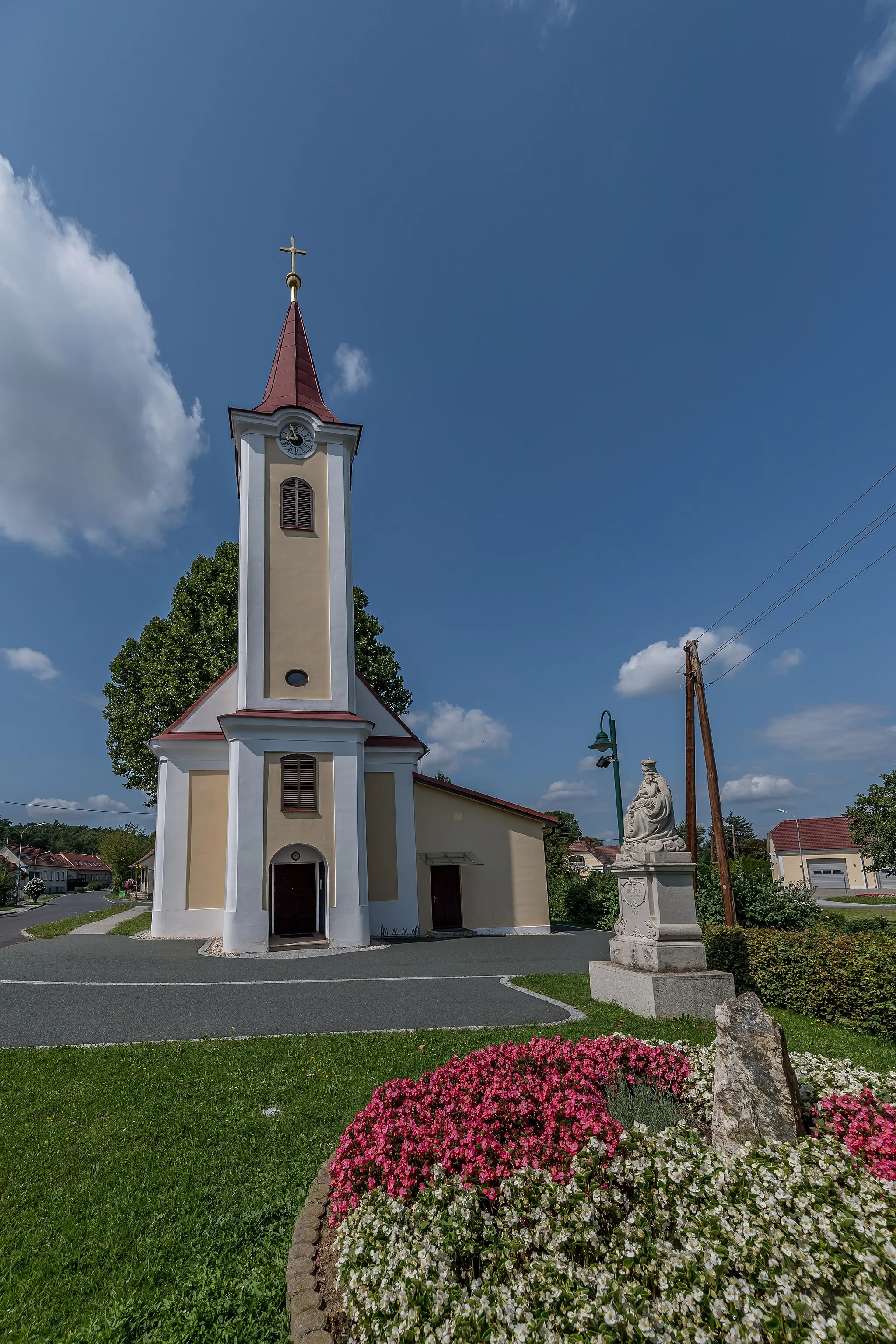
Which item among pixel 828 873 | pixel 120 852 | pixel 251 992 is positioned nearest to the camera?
pixel 251 992

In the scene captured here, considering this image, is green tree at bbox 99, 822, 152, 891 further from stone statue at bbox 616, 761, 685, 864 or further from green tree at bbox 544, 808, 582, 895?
stone statue at bbox 616, 761, 685, 864

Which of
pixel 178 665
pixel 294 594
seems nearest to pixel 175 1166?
pixel 294 594

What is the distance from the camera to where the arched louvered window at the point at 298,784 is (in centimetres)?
1858

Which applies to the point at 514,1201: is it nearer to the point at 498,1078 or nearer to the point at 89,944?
the point at 498,1078

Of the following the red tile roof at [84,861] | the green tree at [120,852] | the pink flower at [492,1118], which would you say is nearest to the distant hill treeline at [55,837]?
the red tile roof at [84,861]

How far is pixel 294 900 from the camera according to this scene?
20016 mm

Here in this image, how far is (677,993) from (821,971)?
2.25 m

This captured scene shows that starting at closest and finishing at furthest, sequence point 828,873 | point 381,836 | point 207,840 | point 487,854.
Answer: point 207,840, point 381,836, point 487,854, point 828,873

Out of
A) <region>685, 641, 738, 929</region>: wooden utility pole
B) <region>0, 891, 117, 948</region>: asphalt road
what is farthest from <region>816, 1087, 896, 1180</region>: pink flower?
<region>0, 891, 117, 948</region>: asphalt road

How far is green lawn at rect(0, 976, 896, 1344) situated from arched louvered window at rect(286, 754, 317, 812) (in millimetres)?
10752

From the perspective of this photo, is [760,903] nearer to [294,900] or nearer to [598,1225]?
[294,900]

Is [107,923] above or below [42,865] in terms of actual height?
below

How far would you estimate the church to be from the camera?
1841cm

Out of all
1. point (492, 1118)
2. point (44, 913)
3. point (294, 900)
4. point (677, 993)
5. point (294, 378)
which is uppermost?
point (294, 378)
